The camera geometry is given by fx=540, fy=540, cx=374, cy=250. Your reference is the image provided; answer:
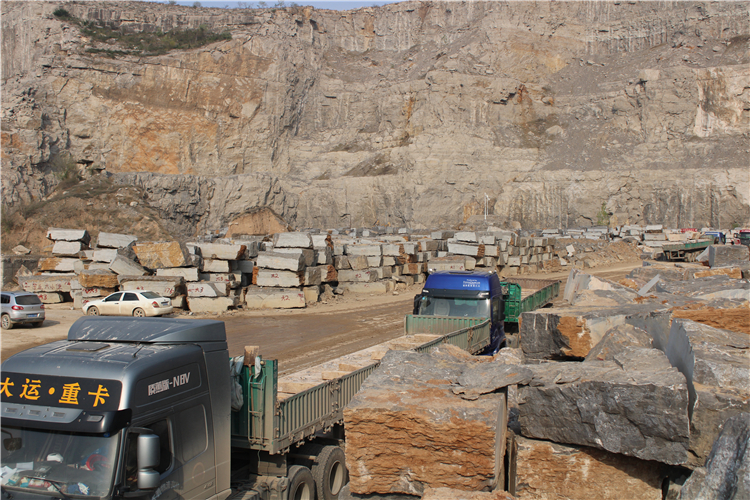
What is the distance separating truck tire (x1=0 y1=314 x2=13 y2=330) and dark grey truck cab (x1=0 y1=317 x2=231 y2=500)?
15090 millimetres

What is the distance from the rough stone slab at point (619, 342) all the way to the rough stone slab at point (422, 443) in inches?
77.3

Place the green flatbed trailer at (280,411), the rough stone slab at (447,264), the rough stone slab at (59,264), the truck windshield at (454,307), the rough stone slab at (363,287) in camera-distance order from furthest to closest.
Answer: the rough stone slab at (447,264)
the rough stone slab at (363,287)
the rough stone slab at (59,264)
the truck windshield at (454,307)
the green flatbed trailer at (280,411)

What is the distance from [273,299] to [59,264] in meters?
9.10

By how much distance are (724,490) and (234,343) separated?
41.9 ft

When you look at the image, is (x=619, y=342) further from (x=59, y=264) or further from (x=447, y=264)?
(x=59, y=264)

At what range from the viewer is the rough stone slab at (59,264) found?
21.6 metres

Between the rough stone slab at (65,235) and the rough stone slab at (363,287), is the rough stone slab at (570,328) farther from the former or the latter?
the rough stone slab at (65,235)

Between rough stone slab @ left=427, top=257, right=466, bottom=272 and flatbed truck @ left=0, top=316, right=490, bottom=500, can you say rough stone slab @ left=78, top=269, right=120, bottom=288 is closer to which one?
rough stone slab @ left=427, top=257, right=466, bottom=272

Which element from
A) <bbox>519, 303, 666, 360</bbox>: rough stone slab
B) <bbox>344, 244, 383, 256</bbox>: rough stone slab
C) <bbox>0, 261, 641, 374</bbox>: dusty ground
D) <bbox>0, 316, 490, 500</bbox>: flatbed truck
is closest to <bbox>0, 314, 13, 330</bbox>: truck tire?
<bbox>0, 261, 641, 374</bbox>: dusty ground

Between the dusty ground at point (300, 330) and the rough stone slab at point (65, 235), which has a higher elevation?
the rough stone slab at point (65, 235)

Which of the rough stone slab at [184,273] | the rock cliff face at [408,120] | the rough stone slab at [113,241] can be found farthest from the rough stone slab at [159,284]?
the rock cliff face at [408,120]

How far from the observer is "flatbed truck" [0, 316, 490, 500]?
11.6ft

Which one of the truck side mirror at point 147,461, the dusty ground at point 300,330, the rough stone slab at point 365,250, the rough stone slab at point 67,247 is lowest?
the dusty ground at point 300,330

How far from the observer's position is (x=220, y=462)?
14.6 feet
